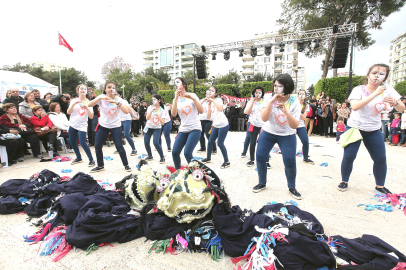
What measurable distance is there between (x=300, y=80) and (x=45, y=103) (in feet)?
304

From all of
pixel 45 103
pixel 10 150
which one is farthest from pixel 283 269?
pixel 45 103

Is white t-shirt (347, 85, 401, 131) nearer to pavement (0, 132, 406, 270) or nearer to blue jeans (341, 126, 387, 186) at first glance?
blue jeans (341, 126, 387, 186)

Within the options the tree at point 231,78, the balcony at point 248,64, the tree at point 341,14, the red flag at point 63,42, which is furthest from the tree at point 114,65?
the balcony at point 248,64

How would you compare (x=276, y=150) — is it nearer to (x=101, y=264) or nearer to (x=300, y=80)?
(x=101, y=264)

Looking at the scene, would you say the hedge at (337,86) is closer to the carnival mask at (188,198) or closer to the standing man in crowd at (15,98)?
the carnival mask at (188,198)

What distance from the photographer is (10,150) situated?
554 centimetres

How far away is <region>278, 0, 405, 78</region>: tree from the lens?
1786 cm

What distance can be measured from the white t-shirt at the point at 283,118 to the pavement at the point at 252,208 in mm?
1036

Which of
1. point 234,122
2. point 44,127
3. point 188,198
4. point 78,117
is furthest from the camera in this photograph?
point 234,122

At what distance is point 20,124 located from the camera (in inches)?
236

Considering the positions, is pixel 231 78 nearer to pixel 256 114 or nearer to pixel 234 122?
pixel 234 122

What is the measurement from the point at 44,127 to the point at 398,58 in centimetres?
11365

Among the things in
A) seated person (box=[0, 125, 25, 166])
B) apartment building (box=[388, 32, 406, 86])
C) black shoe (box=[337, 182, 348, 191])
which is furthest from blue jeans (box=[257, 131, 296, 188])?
apartment building (box=[388, 32, 406, 86])

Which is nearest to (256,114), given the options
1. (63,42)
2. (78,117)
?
(78,117)
